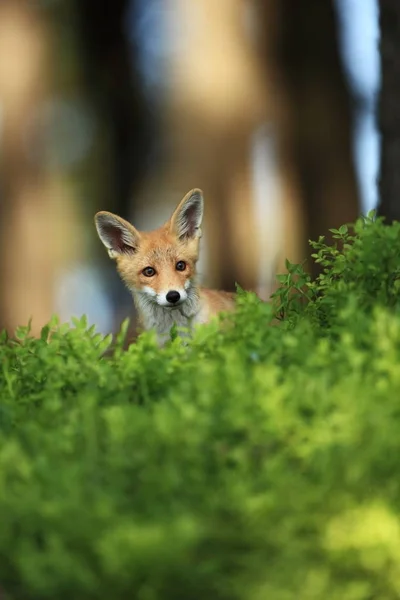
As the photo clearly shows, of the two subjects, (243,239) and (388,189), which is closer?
(388,189)

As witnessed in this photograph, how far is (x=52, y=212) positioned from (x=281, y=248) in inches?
115

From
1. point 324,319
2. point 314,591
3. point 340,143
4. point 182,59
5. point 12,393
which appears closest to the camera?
point 314,591

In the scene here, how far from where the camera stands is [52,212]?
1133cm

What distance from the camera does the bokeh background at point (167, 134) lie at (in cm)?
1052

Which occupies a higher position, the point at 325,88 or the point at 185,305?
the point at 325,88

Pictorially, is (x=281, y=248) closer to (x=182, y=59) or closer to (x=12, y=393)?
(x=182, y=59)

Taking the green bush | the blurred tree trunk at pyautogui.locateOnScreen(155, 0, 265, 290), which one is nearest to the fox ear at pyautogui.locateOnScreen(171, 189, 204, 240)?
the green bush

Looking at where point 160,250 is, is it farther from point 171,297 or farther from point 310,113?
point 310,113

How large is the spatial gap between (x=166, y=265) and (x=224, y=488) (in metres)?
3.96

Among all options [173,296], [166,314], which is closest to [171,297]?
[173,296]

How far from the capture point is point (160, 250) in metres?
6.72

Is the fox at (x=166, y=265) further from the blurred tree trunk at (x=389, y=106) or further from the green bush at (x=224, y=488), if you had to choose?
the green bush at (x=224, y=488)

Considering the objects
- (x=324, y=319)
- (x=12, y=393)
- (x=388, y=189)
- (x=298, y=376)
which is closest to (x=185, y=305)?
(x=388, y=189)

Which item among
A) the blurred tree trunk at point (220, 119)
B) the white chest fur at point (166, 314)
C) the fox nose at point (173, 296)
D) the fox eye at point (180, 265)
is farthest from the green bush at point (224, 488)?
the blurred tree trunk at point (220, 119)
